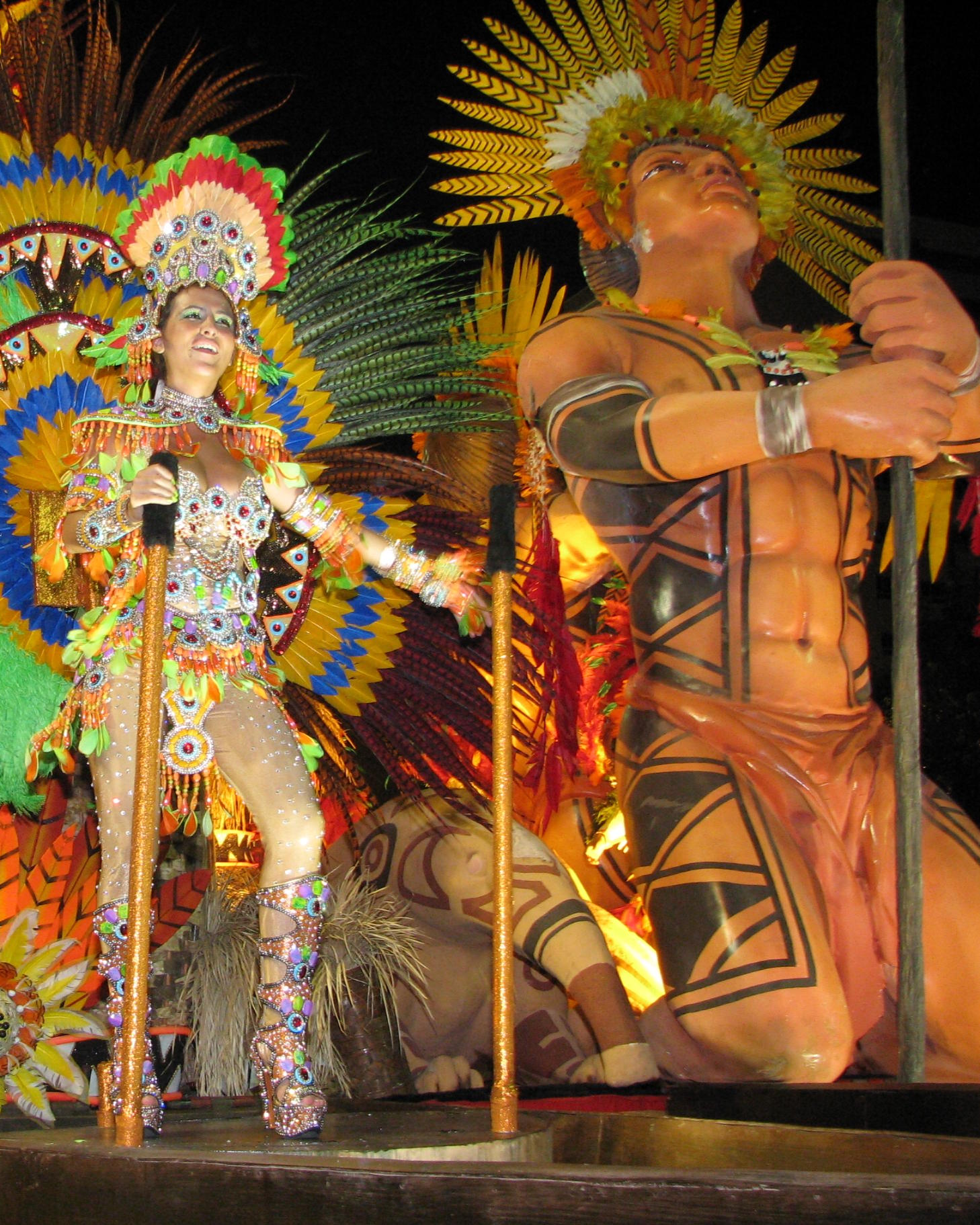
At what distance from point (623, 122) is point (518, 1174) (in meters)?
2.44

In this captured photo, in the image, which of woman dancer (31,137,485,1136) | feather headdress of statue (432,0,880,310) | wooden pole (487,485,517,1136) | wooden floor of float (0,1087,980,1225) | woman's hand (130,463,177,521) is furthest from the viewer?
feather headdress of statue (432,0,880,310)

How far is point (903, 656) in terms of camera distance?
2.79 meters

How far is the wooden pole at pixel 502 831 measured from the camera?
2.12 meters

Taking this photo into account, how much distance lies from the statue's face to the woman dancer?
31.6 inches

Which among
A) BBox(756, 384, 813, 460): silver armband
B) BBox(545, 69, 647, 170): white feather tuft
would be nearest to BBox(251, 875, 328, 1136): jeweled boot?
BBox(756, 384, 813, 460): silver armband

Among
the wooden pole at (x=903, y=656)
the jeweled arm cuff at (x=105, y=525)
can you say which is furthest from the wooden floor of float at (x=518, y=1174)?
the jeweled arm cuff at (x=105, y=525)

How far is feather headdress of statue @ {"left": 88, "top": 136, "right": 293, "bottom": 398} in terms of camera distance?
272 cm

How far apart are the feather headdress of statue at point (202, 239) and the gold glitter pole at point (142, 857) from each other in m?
0.80

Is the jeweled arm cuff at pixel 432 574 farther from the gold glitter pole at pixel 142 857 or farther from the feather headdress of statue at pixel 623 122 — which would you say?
the feather headdress of statue at pixel 623 122

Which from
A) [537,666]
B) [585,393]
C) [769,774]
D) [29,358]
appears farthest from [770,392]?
[29,358]

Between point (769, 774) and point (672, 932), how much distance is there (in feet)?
1.11

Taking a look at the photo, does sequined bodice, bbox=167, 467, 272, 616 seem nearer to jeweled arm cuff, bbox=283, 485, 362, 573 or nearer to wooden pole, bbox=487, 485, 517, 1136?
jeweled arm cuff, bbox=283, 485, 362, 573

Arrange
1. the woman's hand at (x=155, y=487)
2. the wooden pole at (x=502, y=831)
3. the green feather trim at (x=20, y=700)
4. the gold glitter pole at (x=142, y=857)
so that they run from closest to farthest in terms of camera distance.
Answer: the gold glitter pole at (x=142, y=857) → the wooden pole at (x=502, y=831) → the woman's hand at (x=155, y=487) → the green feather trim at (x=20, y=700)

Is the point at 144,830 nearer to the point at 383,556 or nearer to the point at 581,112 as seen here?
the point at 383,556
